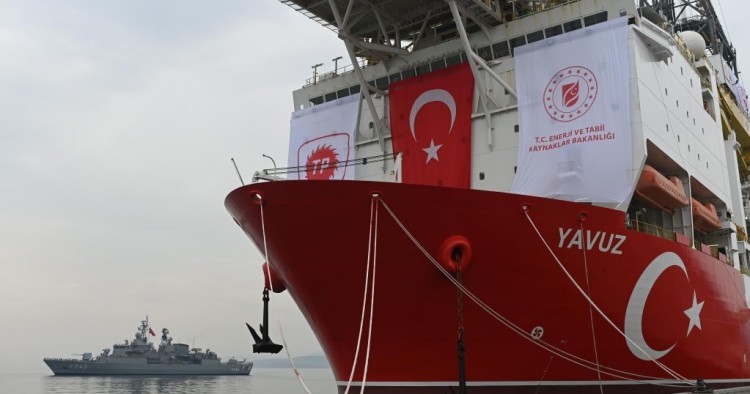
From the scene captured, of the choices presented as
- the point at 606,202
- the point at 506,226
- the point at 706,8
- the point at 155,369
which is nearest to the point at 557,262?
the point at 506,226

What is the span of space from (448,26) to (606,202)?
21.4ft

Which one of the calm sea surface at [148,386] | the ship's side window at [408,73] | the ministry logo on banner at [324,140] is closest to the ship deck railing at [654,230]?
the ship's side window at [408,73]

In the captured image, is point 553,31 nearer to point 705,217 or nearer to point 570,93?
point 570,93

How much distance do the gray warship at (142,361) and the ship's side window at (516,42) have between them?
61994 millimetres

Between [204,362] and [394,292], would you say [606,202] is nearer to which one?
[394,292]

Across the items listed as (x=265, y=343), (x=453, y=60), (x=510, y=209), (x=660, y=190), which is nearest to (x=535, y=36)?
(x=453, y=60)

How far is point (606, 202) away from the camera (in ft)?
40.9

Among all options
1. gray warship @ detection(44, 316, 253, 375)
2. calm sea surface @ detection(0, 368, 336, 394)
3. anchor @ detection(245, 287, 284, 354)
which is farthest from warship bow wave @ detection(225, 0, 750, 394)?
gray warship @ detection(44, 316, 253, 375)

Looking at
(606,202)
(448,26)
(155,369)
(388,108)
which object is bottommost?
(155,369)

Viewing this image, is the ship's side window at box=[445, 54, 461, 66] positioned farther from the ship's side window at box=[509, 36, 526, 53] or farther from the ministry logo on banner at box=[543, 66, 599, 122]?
the ministry logo on banner at box=[543, 66, 599, 122]

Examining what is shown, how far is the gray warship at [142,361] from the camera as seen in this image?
6781 centimetres

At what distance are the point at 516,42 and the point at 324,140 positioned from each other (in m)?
5.54

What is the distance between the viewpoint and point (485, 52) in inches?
603

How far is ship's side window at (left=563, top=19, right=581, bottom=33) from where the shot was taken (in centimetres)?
1432
